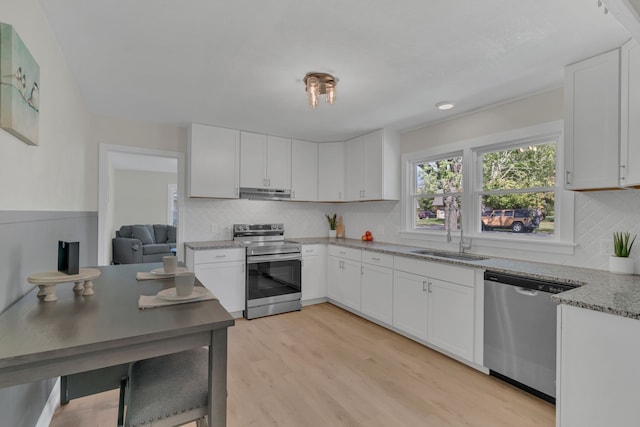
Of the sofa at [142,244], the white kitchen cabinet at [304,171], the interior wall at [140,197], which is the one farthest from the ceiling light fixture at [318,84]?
the interior wall at [140,197]

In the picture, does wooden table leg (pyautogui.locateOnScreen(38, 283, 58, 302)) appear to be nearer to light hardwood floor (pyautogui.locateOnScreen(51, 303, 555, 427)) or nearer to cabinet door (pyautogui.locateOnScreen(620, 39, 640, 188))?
light hardwood floor (pyautogui.locateOnScreen(51, 303, 555, 427))

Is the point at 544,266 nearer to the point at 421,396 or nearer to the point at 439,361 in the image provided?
the point at 439,361

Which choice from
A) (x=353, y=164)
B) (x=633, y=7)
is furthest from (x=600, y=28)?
(x=353, y=164)

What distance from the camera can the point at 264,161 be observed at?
418cm

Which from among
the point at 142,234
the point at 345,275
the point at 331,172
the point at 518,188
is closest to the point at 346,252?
the point at 345,275

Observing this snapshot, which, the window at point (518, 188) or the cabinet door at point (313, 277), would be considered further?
the cabinet door at point (313, 277)

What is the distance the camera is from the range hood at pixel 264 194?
4031mm

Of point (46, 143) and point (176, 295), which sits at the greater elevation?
point (46, 143)

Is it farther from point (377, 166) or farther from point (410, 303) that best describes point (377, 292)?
point (377, 166)

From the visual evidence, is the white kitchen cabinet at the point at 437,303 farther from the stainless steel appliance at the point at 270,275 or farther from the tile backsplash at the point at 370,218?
the stainless steel appliance at the point at 270,275

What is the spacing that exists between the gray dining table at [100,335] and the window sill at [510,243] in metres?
2.66

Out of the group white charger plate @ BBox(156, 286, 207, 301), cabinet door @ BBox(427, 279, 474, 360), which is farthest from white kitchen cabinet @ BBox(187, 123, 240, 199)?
cabinet door @ BBox(427, 279, 474, 360)

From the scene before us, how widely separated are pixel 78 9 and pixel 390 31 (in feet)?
5.73

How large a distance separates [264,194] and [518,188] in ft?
9.63
